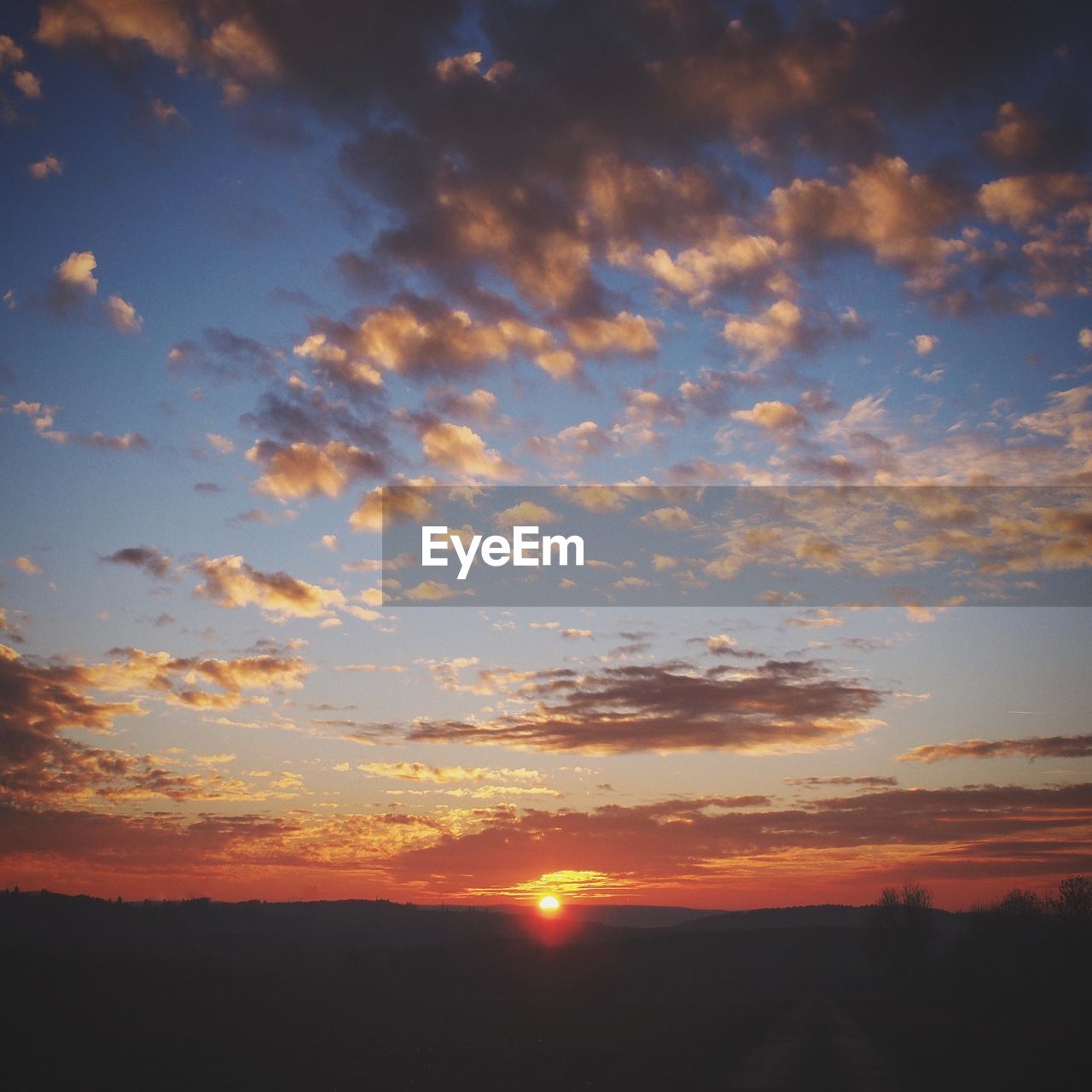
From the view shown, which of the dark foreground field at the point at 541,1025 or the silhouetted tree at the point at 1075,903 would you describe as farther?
the silhouetted tree at the point at 1075,903

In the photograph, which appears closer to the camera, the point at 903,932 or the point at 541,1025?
the point at 541,1025

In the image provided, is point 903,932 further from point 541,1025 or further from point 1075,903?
point 541,1025

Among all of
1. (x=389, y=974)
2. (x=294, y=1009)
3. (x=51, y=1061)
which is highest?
(x=51, y=1061)

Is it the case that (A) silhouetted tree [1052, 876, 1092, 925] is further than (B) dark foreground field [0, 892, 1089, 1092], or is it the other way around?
(A) silhouetted tree [1052, 876, 1092, 925]

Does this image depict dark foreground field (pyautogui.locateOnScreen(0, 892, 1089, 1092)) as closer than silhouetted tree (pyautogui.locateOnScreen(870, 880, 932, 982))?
Yes

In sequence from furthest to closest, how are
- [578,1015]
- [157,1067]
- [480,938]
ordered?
1. [480,938]
2. [578,1015]
3. [157,1067]

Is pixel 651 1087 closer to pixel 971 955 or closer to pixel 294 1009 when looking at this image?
pixel 294 1009

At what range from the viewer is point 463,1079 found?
33375mm

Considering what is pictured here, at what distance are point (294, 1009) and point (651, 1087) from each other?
144 ft

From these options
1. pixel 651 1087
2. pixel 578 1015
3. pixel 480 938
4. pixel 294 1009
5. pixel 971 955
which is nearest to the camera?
pixel 651 1087

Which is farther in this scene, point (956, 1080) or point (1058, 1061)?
point (1058, 1061)

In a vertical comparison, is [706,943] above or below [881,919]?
below

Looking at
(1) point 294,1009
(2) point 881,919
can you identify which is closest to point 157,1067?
(1) point 294,1009

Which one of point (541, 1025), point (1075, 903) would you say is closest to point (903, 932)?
point (1075, 903)
